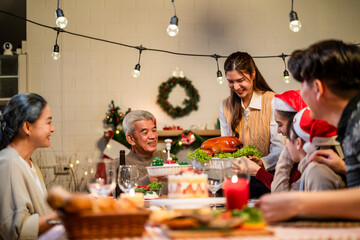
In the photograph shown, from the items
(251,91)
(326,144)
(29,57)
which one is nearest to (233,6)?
(29,57)

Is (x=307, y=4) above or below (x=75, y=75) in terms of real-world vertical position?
above

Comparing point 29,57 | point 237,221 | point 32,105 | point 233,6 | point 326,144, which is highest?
point 233,6

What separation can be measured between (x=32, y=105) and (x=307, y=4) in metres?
5.68

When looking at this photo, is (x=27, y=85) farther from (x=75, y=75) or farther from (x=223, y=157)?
(x=223, y=157)

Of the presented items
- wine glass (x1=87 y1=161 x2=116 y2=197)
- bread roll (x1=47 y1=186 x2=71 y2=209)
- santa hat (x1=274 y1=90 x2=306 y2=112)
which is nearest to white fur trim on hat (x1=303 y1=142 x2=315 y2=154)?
santa hat (x1=274 y1=90 x2=306 y2=112)

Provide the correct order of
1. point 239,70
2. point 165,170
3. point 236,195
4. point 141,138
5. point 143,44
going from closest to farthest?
1. point 236,195
2. point 165,170
3. point 239,70
4. point 141,138
5. point 143,44

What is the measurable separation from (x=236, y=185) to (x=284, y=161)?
2.67ft

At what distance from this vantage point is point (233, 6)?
23.0 feet

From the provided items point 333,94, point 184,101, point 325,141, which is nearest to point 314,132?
point 325,141

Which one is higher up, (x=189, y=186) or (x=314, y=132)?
(x=314, y=132)

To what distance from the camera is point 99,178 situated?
146cm

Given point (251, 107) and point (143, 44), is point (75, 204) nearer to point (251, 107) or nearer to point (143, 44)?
point (251, 107)

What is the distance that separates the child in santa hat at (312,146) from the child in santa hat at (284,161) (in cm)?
19

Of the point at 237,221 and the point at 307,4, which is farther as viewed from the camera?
the point at 307,4
